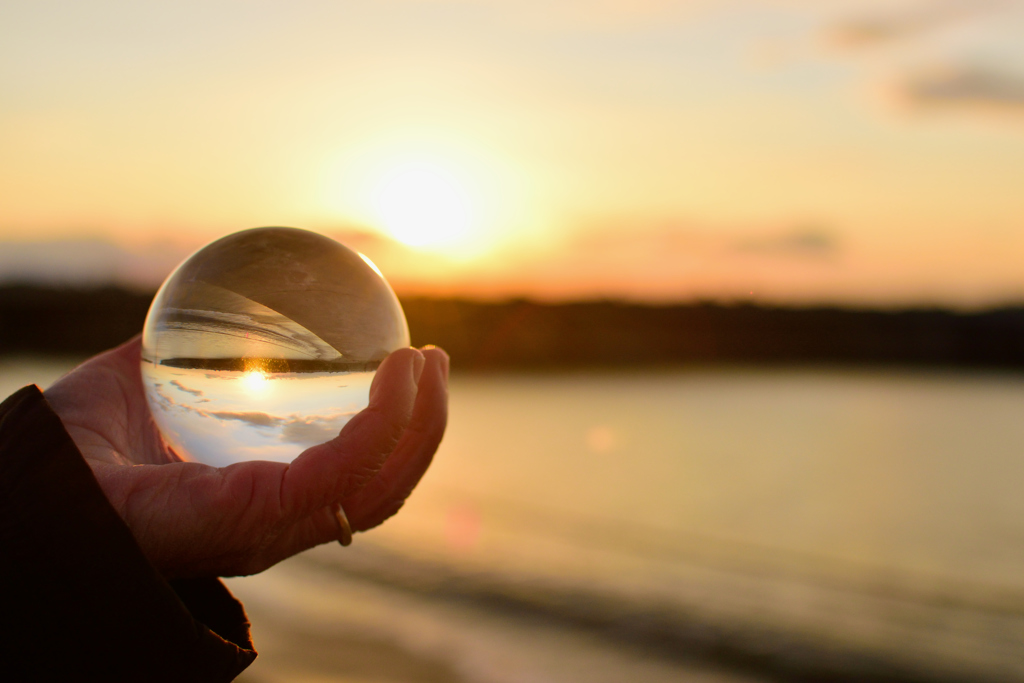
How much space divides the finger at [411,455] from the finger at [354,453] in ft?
1.43

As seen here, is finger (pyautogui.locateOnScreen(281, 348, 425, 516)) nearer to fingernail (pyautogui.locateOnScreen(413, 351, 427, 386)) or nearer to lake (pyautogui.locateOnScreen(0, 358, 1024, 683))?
fingernail (pyautogui.locateOnScreen(413, 351, 427, 386))

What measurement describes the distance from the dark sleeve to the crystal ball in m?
0.49

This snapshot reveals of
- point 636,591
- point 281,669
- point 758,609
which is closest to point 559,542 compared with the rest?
point 636,591

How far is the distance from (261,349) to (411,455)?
77 centimetres

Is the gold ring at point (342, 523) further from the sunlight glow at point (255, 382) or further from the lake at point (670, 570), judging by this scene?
the lake at point (670, 570)

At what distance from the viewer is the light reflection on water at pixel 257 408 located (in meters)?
1.93

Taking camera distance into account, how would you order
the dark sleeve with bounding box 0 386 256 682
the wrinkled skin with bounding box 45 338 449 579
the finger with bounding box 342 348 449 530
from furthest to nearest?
the finger with bounding box 342 348 449 530 → the wrinkled skin with bounding box 45 338 449 579 → the dark sleeve with bounding box 0 386 256 682

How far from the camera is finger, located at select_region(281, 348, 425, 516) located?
170 centimetres

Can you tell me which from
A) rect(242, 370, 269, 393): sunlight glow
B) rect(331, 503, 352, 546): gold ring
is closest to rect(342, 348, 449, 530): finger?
rect(331, 503, 352, 546): gold ring

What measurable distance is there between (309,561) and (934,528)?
1333 cm

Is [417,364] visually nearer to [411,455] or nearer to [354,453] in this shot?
[354,453]

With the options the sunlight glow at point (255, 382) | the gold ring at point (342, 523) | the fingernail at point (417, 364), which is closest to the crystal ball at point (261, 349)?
the sunlight glow at point (255, 382)

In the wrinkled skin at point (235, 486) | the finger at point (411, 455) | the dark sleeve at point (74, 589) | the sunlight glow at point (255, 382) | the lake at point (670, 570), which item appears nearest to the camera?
the dark sleeve at point (74, 589)

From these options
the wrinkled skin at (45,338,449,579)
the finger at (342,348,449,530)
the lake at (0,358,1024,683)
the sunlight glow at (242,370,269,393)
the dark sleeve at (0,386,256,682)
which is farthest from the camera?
the lake at (0,358,1024,683)
